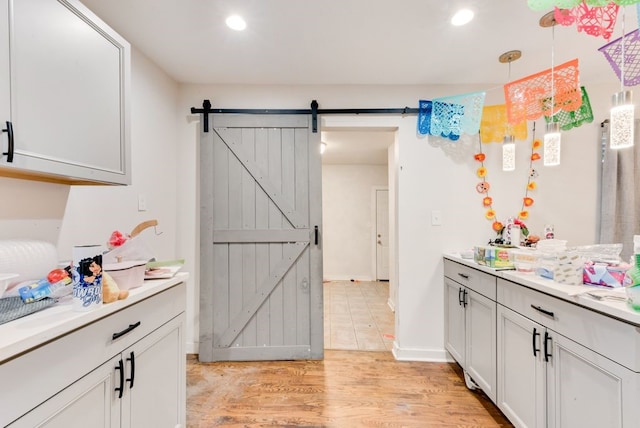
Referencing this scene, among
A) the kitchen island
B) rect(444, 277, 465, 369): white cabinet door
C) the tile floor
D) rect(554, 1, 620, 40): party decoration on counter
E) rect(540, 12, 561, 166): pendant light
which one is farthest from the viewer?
the tile floor

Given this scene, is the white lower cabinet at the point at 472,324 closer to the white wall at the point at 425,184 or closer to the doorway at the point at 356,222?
the white wall at the point at 425,184

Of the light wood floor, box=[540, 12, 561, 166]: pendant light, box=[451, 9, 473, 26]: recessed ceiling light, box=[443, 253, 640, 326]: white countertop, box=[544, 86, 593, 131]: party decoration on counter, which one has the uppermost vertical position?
box=[451, 9, 473, 26]: recessed ceiling light

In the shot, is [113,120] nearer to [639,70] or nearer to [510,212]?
[639,70]

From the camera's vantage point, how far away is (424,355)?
2332mm

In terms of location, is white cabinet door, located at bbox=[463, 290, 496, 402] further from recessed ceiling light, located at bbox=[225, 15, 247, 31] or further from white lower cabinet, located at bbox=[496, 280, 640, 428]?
recessed ceiling light, located at bbox=[225, 15, 247, 31]

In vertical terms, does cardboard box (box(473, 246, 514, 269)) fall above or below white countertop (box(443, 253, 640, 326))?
above

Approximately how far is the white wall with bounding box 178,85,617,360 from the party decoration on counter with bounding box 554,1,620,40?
110cm

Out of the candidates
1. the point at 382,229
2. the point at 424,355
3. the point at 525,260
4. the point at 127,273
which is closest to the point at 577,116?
the point at 525,260

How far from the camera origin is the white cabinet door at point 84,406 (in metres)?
0.74

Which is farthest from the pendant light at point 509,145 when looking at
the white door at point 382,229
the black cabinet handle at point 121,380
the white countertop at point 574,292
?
the white door at point 382,229

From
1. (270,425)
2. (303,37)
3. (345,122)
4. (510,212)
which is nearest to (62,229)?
(270,425)

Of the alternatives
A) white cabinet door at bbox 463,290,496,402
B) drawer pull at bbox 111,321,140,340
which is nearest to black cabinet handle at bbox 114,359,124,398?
drawer pull at bbox 111,321,140,340

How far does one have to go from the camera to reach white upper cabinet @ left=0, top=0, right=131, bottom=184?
90cm

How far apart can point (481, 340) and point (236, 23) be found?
100 inches
